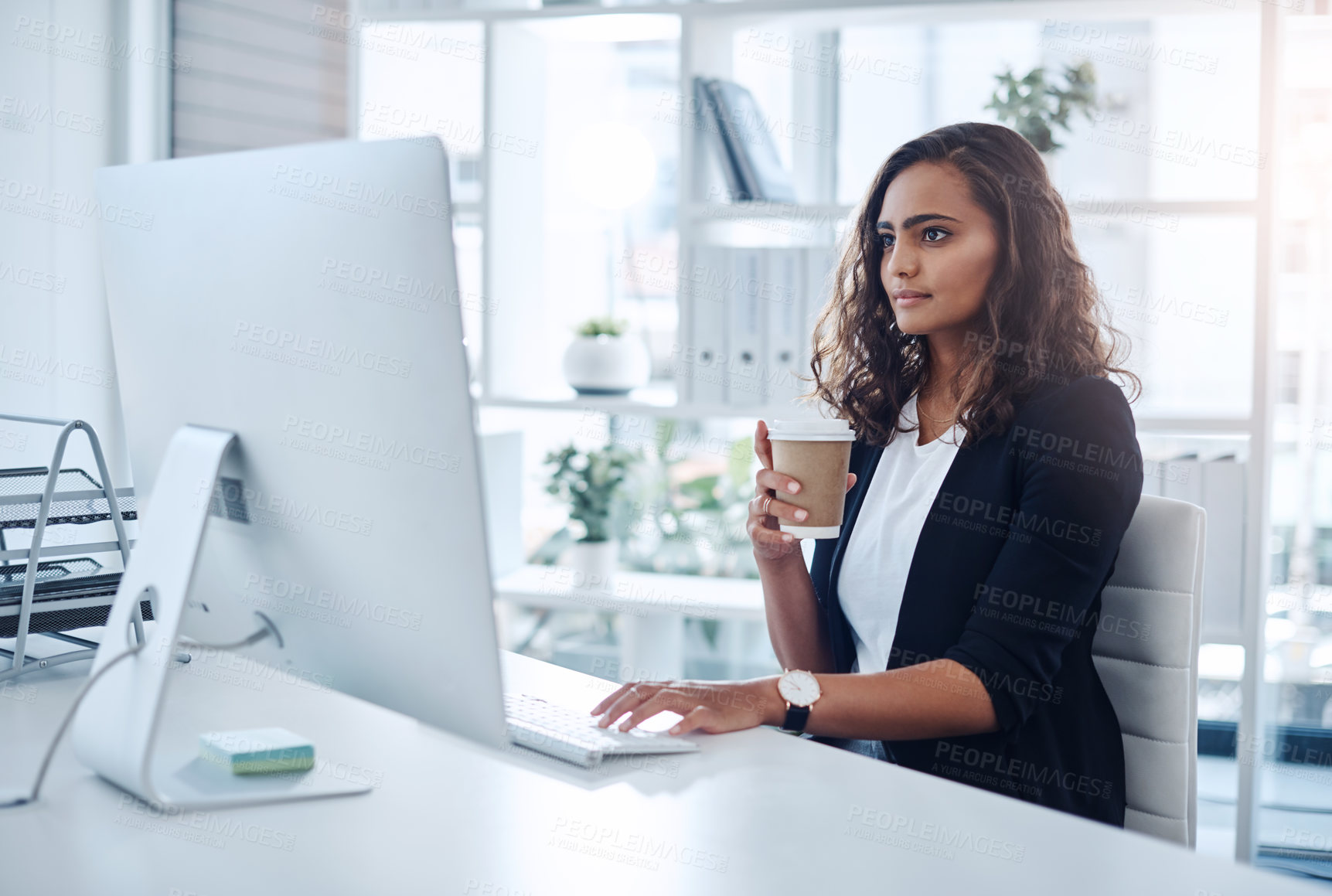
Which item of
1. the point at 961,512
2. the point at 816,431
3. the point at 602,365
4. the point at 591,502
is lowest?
the point at 591,502

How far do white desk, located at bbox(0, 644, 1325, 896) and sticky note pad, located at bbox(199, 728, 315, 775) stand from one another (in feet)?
0.15

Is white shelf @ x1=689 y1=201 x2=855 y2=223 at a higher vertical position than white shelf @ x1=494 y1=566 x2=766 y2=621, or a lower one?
higher

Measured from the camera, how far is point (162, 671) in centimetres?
86

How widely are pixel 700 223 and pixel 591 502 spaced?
0.76 meters

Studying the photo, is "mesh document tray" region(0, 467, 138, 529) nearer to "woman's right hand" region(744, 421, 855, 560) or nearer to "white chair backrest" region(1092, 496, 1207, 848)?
"woman's right hand" region(744, 421, 855, 560)

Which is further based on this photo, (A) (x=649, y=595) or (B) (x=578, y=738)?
(A) (x=649, y=595)

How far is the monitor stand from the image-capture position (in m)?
0.87

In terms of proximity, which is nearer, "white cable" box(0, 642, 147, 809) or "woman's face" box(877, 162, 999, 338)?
"white cable" box(0, 642, 147, 809)

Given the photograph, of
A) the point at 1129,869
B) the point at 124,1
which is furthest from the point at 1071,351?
the point at 124,1

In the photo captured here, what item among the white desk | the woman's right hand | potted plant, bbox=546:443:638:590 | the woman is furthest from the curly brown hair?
potted plant, bbox=546:443:638:590

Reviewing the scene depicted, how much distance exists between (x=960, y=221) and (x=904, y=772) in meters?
0.80

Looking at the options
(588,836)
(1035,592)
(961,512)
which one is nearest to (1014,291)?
(961,512)

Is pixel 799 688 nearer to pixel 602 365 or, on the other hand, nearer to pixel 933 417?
pixel 933 417

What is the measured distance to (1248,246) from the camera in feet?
8.57
